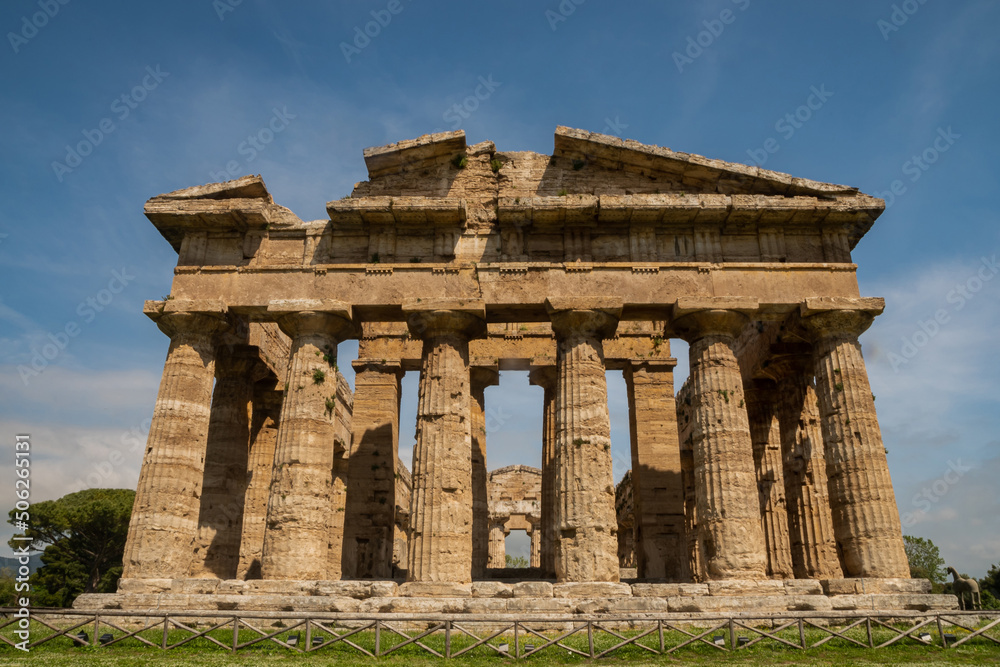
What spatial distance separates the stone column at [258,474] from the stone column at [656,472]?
39.3 ft

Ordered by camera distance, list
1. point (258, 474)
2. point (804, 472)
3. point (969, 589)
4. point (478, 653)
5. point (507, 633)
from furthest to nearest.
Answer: point (258, 474) → point (804, 472) → point (969, 589) → point (507, 633) → point (478, 653)

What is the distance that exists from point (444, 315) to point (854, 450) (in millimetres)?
11054

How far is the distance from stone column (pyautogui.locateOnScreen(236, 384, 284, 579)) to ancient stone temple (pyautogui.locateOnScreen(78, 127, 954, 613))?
0.20 metres

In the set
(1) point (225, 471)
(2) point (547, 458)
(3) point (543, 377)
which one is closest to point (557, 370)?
(2) point (547, 458)

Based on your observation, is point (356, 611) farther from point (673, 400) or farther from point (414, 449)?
point (673, 400)

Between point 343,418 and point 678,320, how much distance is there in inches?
578

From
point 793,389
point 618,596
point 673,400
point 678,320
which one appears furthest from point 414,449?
point 793,389

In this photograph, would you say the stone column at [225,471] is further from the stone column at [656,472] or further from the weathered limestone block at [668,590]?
the weathered limestone block at [668,590]

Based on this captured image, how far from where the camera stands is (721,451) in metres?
18.2

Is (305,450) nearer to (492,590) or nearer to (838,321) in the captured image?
(492,590)

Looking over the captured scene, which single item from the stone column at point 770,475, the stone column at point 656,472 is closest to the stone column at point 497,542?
the stone column at point 656,472

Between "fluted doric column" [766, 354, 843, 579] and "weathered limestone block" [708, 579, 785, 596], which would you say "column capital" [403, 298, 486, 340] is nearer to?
"weathered limestone block" [708, 579, 785, 596]

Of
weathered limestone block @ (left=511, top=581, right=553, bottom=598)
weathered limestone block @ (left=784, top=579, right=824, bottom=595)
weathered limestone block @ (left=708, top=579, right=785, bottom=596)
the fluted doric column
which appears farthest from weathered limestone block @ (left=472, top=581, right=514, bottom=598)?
the fluted doric column

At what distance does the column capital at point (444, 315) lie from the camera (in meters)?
19.1
